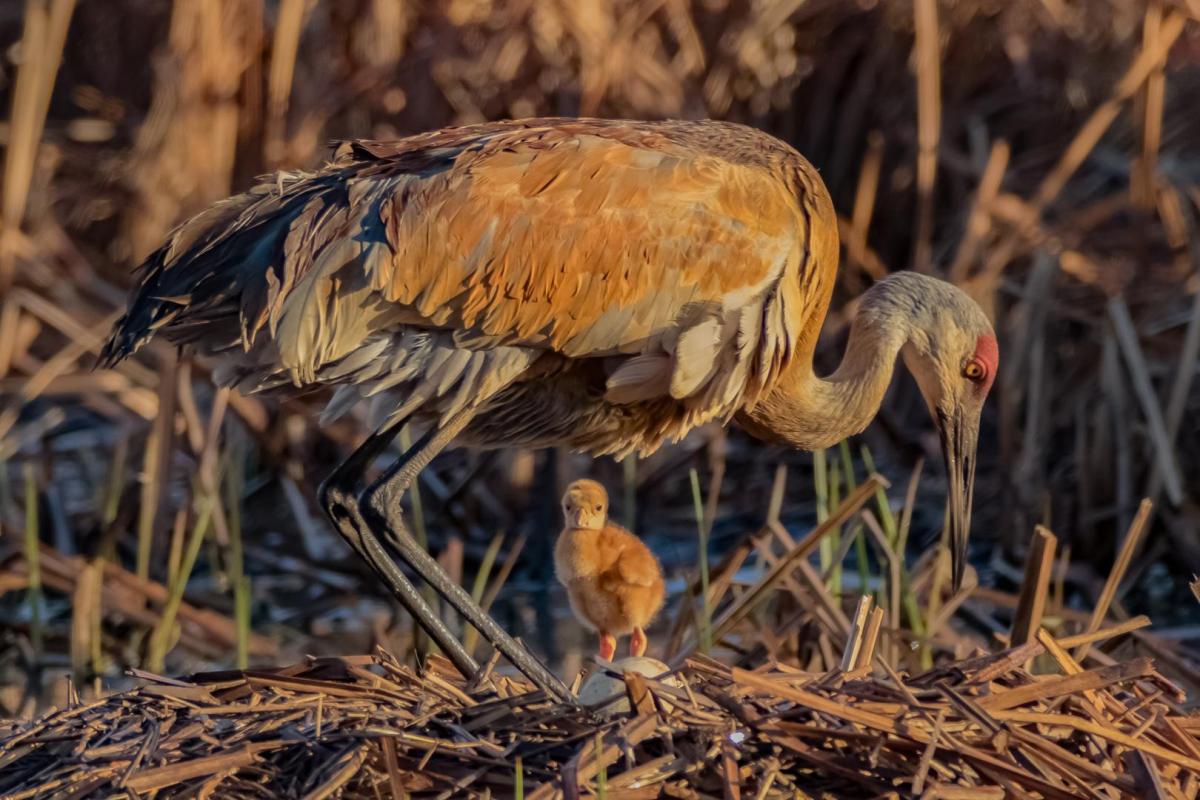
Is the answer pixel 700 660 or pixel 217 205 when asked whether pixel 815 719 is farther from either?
pixel 217 205

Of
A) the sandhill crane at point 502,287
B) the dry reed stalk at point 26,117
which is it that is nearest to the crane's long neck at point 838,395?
the sandhill crane at point 502,287

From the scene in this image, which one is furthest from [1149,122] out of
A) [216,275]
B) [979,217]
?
[216,275]

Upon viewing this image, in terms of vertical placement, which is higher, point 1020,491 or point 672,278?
point 672,278

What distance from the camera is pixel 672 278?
4.78 m

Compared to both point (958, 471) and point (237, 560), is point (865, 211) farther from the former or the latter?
point (237, 560)

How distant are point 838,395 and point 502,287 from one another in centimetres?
113

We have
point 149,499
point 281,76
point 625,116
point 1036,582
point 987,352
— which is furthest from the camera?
point 625,116

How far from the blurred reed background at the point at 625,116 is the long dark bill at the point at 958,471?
926 mm

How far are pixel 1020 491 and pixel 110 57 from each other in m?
4.79

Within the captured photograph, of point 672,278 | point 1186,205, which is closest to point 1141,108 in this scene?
point 1186,205

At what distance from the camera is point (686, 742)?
372cm

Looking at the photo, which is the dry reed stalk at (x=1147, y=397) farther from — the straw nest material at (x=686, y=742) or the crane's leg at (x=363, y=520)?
the crane's leg at (x=363, y=520)

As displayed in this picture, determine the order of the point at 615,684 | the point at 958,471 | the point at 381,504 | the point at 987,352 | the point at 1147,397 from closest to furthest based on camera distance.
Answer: the point at 615,684
the point at 381,504
the point at 987,352
the point at 958,471
the point at 1147,397

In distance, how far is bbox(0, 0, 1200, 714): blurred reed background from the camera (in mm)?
6809
